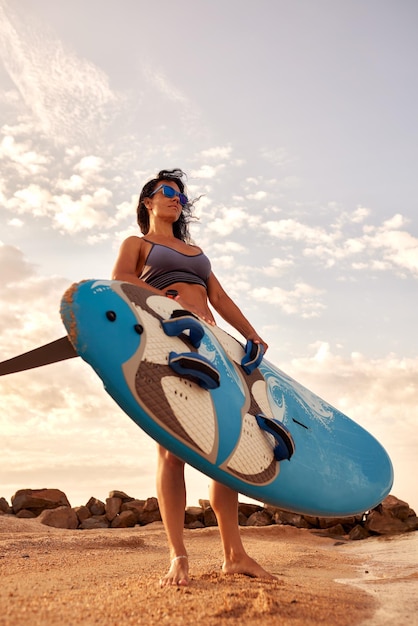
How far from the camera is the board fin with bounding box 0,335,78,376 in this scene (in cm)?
252

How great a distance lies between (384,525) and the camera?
8180 millimetres

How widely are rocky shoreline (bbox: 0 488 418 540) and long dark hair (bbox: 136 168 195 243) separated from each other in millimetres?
5640

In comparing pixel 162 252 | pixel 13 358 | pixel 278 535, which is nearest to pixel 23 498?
pixel 278 535

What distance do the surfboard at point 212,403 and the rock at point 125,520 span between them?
19.2 feet

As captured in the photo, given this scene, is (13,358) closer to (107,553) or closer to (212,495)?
(212,495)

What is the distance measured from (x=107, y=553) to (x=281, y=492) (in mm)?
2438

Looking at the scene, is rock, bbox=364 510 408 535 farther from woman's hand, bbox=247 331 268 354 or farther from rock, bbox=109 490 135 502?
woman's hand, bbox=247 331 268 354

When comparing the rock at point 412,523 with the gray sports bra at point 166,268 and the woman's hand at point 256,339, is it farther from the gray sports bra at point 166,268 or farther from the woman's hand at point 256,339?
the gray sports bra at point 166,268

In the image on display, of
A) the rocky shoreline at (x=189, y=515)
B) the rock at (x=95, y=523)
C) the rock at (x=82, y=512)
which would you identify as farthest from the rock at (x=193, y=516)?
the rock at (x=82, y=512)

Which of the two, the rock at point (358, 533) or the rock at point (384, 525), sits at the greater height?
the rock at point (384, 525)

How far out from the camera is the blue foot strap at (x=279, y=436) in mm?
2340

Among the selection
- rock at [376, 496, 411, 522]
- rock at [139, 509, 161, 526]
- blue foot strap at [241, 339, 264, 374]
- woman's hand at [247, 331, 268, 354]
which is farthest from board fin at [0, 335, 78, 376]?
rock at [376, 496, 411, 522]

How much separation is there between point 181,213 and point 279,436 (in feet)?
4.99

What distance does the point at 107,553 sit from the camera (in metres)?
4.16
